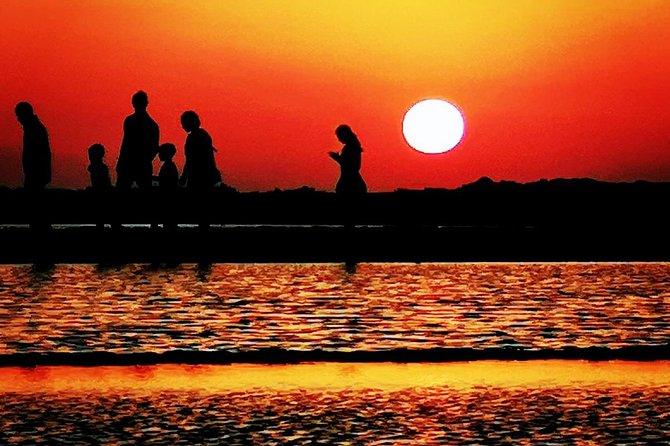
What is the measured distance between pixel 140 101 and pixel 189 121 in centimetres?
98

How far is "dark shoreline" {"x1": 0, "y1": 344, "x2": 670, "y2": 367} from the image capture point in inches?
345

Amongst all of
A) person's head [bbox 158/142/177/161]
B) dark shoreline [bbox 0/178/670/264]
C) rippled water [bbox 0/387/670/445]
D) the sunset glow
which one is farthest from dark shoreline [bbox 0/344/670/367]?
person's head [bbox 158/142/177/161]

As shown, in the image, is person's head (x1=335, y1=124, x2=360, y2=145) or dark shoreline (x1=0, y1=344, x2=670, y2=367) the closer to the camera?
dark shoreline (x1=0, y1=344, x2=670, y2=367)

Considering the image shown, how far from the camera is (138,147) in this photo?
22625 millimetres

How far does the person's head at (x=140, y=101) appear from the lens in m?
22.4

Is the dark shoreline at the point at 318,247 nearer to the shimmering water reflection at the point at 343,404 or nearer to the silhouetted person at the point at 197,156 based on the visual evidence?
the silhouetted person at the point at 197,156

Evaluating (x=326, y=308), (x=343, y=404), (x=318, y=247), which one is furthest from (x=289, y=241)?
(x=343, y=404)

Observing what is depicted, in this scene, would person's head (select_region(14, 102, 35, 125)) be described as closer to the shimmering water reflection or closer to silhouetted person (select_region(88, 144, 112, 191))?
silhouetted person (select_region(88, 144, 112, 191))

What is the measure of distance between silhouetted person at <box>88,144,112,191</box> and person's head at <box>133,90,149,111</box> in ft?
25.3

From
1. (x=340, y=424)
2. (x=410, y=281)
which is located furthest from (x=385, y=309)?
(x=340, y=424)

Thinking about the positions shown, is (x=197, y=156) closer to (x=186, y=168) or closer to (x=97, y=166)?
(x=186, y=168)

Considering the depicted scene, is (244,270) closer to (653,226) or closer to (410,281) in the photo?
(410,281)

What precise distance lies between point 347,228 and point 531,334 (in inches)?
572

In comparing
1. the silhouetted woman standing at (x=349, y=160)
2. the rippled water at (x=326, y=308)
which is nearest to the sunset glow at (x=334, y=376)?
the rippled water at (x=326, y=308)
